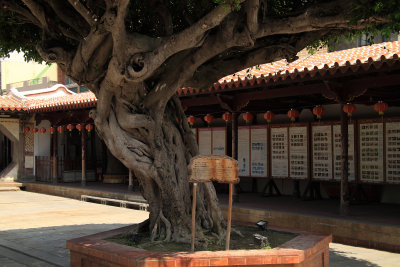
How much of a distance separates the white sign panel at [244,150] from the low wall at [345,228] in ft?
8.56

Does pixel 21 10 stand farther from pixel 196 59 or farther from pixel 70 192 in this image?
pixel 70 192

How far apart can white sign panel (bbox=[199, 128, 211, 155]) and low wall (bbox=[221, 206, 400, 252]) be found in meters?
3.85

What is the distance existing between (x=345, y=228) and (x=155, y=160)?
4304 millimetres

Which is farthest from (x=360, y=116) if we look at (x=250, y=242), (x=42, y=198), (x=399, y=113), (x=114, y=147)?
(x=42, y=198)

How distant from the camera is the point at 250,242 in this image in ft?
19.0

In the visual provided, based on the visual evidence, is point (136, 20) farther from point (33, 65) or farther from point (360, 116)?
point (33, 65)

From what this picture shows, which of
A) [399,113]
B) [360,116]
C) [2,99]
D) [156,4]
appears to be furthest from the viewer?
[2,99]

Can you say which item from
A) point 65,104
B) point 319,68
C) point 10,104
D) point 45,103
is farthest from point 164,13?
point 10,104

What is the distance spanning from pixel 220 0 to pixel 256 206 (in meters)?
6.50

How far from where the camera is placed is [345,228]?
8164 mm

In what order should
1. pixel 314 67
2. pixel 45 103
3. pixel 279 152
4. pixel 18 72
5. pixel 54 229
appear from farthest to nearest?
1. pixel 18 72
2. pixel 45 103
3. pixel 279 152
4. pixel 54 229
5. pixel 314 67

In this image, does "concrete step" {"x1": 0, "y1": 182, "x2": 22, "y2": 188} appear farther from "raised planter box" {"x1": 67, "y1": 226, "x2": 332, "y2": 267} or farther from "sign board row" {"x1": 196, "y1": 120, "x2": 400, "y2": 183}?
"raised planter box" {"x1": 67, "y1": 226, "x2": 332, "y2": 267}

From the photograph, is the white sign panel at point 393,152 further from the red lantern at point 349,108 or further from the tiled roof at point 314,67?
the tiled roof at point 314,67

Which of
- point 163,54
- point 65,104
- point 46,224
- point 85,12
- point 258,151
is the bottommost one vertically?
point 46,224
